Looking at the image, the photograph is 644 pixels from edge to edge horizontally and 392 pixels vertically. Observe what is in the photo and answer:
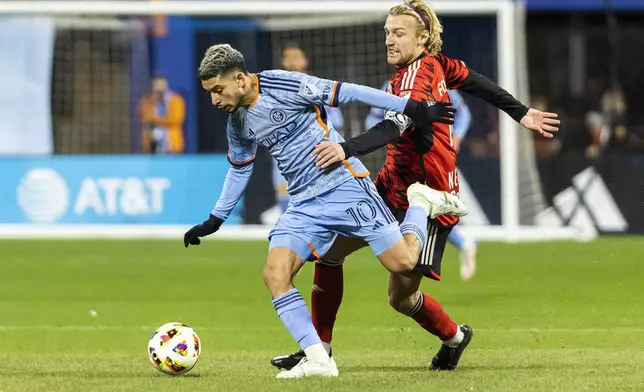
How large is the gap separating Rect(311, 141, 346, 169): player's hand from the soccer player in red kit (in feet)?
1.90

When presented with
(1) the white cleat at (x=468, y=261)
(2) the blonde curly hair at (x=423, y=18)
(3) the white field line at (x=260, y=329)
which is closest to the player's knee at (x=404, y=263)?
(2) the blonde curly hair at (x=423, y=18)

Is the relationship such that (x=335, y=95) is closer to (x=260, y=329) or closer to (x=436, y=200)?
(x=436, y=200)

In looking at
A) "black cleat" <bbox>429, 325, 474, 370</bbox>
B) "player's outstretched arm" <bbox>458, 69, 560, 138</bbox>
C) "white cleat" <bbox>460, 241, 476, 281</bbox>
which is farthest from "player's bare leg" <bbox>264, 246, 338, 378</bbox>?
"white cleat" <bbox>460, 241, 476, 281</bbox>

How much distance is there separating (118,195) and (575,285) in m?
7.46

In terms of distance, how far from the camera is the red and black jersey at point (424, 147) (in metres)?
7.59

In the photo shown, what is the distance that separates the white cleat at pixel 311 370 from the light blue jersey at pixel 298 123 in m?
0.88

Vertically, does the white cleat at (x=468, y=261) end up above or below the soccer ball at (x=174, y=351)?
below

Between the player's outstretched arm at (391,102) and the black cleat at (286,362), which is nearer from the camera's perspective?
the player's outstretched arm at (391,102)

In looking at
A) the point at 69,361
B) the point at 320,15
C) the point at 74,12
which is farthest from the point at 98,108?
the point at 69,361

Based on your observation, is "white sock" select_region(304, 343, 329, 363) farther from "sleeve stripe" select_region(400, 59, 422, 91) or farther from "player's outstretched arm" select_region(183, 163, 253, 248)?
"sleeve stripe" select_region(400, 59, 422, 91)

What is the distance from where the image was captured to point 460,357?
27.3 ft

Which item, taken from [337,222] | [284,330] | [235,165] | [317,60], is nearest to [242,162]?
[235,165]

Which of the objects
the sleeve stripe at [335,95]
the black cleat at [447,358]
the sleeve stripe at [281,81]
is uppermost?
the sleeve stripe at [281,81]

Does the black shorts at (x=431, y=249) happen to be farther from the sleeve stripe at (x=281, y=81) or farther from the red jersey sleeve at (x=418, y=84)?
the sleeve stripe at (x=281, y=81)
